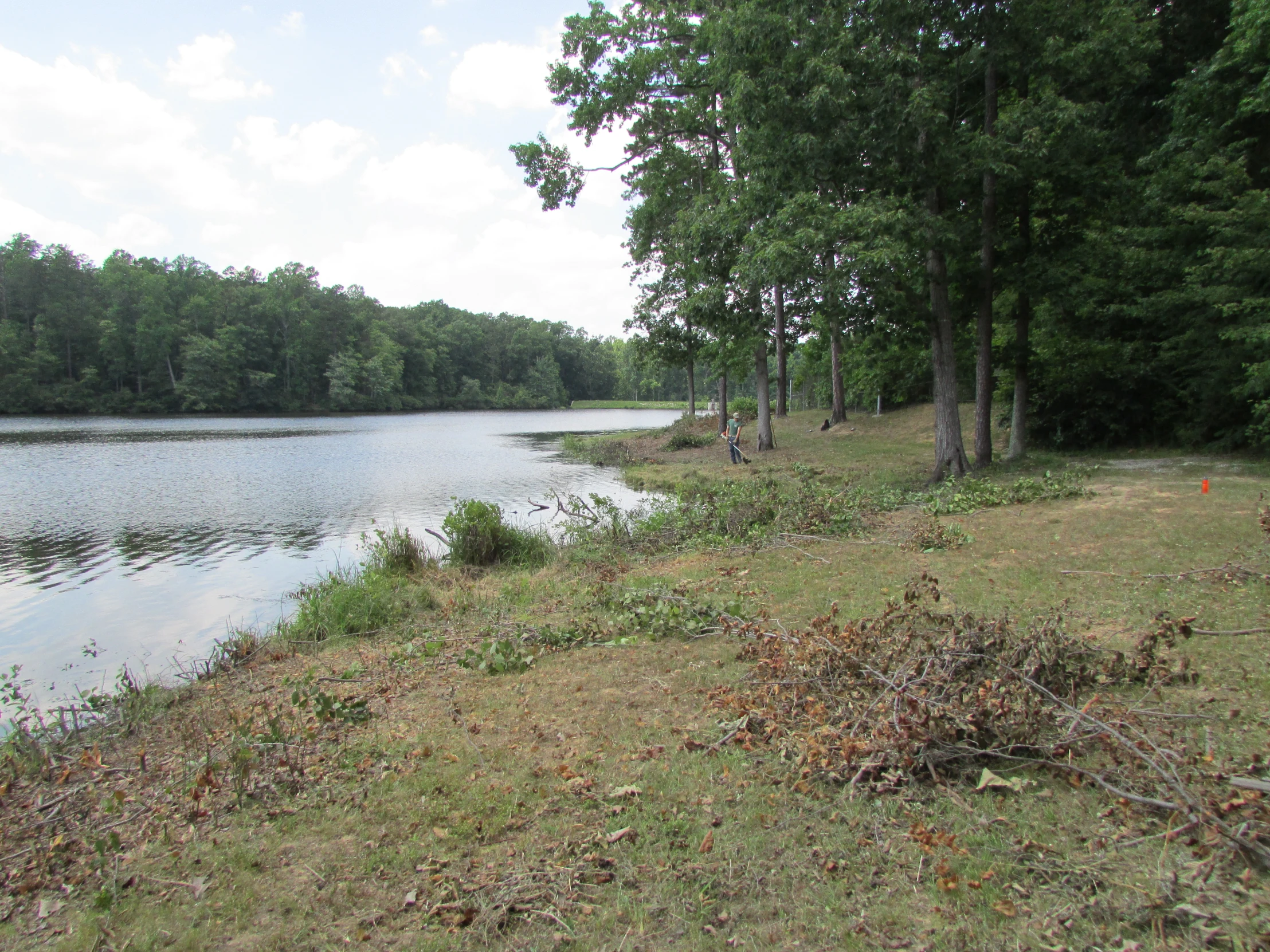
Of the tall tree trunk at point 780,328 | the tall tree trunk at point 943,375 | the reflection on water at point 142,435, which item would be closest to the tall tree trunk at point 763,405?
the tall tree trunk at point 780,328

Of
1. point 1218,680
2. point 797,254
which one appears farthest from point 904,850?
point 797,254

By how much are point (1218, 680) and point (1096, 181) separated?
13280 mm

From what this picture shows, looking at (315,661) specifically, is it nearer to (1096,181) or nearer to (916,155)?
(916,155)

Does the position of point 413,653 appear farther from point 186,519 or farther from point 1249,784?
point 186,519

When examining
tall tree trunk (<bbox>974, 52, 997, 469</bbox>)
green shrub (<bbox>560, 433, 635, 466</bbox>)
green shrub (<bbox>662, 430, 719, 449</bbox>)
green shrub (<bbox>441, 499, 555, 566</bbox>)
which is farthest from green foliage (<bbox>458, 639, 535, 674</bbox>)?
green shrub (<bbox>662, 430, 719, 449</bbox>)

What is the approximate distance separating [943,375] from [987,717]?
1237 cm

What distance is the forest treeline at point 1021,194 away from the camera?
12547mm

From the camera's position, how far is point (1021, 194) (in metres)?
14.9

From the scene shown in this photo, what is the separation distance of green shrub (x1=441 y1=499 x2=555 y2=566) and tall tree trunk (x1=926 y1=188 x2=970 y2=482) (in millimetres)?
8739

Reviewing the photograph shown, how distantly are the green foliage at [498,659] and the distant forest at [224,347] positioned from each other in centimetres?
3144

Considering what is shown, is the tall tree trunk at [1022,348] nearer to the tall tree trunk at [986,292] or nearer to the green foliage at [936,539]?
the tall tree trunk at [986,292]

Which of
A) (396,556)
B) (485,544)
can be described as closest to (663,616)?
(485,544)

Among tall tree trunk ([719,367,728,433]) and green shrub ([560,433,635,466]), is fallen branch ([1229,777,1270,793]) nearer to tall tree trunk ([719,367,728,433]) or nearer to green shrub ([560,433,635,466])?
green shrub ([560,433,635,466])

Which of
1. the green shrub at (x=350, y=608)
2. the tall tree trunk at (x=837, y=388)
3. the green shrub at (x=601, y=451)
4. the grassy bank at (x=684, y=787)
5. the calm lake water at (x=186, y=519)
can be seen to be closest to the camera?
the grassy bank at (x=684, y=787)
